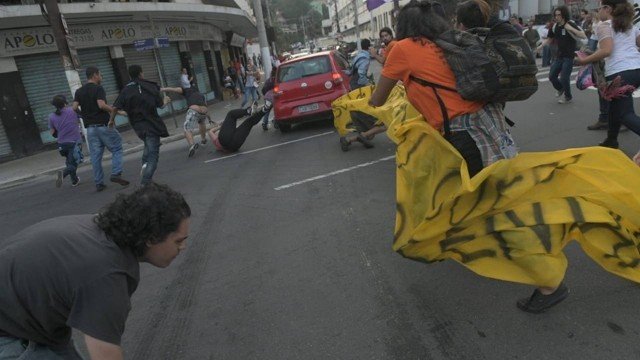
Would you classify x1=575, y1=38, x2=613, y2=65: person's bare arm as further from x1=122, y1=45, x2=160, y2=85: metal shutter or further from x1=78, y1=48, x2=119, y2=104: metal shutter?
x1=122, y1=45, x2=160, y2=85: metal shutter

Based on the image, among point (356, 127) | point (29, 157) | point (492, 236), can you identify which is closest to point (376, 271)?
point (492, 236)

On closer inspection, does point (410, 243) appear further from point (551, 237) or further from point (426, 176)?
Answer: point (551, 237)

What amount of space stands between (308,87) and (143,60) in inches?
428

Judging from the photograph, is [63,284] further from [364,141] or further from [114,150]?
[114,150]

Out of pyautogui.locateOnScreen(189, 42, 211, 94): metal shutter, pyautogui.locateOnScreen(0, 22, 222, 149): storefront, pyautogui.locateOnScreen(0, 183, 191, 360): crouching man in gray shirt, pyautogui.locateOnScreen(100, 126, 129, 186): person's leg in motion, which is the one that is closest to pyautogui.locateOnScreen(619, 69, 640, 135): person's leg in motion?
pyautogui.locateOnScreen(0, 183, 191, 360): crouching man in gray shirt

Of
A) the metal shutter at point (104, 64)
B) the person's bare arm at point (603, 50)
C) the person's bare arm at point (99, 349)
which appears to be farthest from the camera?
the metal shutter at point (104, 64)

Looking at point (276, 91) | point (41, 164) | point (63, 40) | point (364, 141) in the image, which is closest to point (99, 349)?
point (364, 141)

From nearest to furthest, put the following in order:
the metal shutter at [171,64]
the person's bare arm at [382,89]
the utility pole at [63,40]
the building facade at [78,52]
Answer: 1. the person's bare arm at [382,89]
2. the utility pole at [63,40]
3. the building facade at [78,52]
4. the metal shutter at [171,64]

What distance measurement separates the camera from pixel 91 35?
16.0 m

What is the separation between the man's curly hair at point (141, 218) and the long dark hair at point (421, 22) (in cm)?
188

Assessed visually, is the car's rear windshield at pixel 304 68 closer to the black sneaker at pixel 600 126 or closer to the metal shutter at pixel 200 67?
the black sneaker at pixel 600 126

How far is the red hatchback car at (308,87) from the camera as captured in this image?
1010cm

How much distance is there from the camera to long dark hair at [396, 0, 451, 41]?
293 centimetres

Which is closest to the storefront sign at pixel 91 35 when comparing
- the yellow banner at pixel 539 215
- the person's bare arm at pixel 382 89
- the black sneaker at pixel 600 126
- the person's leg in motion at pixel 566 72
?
the person's leg in motion at pixel 566 72
